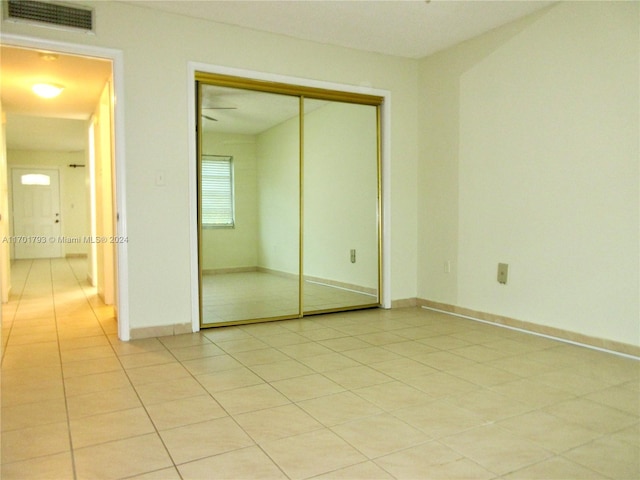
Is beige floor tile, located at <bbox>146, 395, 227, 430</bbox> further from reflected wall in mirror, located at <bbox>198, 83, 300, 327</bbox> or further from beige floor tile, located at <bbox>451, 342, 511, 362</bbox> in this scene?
beige floor tile, located at <bbox>451, 342, 511, 362</bbox>

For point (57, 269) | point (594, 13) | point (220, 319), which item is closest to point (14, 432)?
point (220, 319)

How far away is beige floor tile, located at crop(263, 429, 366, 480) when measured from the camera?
171 centimetres

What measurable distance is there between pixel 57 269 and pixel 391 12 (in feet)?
25.4

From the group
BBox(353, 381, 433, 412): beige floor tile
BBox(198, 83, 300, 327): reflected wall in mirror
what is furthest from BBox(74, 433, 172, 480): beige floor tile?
BBox(198, 83, 300, 327): reflected wall in mirror

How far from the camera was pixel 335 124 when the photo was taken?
4.62 meters

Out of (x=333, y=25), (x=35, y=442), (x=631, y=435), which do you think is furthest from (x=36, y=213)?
(x=631, y=435)

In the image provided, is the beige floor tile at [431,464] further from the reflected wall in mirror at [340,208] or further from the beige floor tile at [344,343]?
the reflected wall in mirror at [340,208]

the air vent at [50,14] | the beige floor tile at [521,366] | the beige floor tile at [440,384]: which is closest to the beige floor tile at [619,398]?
the beige floor tile at [521,366]

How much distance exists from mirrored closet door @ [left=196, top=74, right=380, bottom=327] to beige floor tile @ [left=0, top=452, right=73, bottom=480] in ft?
6.97

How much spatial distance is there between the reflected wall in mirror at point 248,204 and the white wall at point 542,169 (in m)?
1.44

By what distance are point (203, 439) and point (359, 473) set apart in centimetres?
68

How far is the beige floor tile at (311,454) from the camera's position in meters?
1.71

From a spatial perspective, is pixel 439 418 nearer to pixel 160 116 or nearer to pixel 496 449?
pixel 496 449

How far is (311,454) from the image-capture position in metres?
1.81
